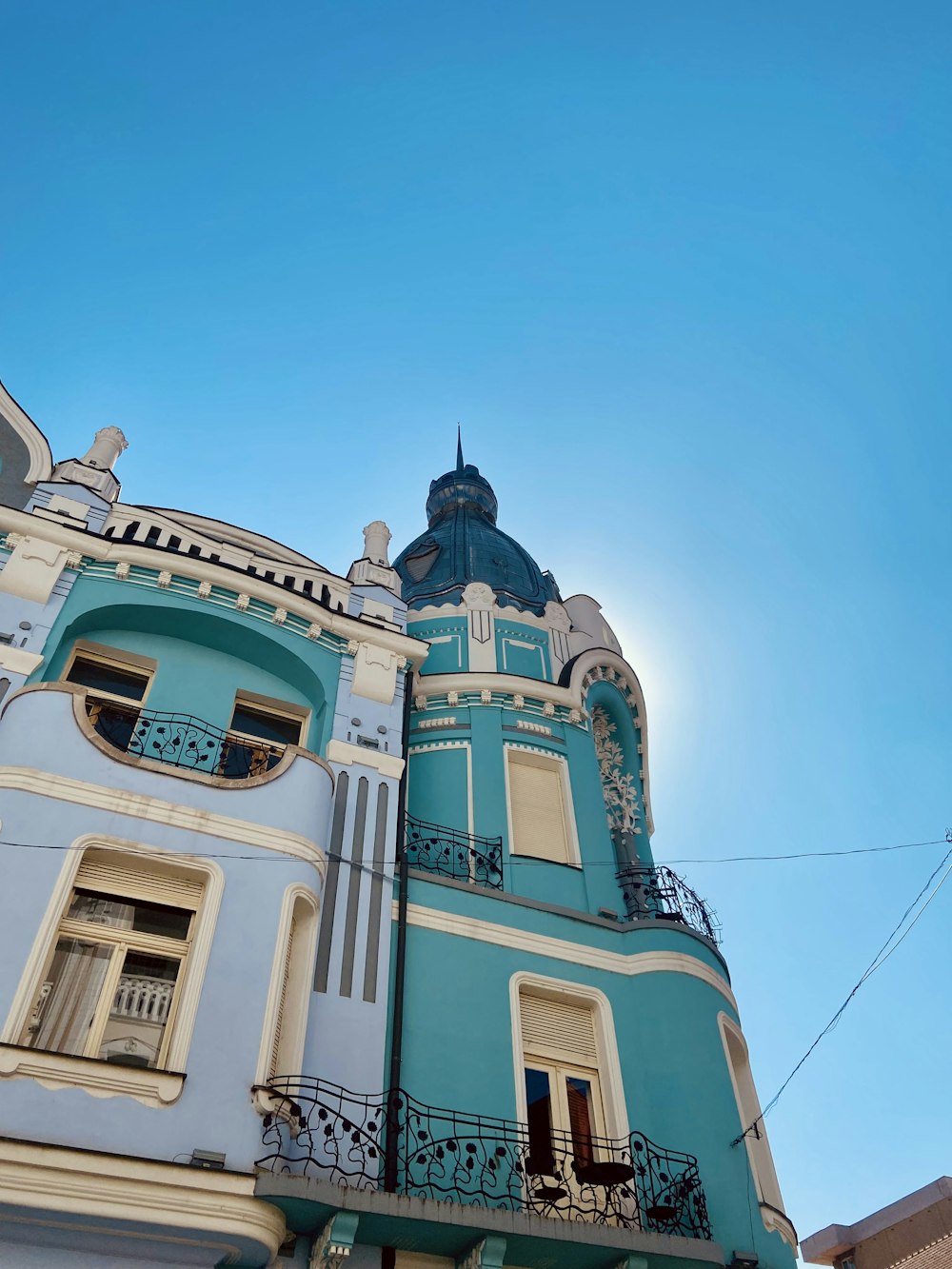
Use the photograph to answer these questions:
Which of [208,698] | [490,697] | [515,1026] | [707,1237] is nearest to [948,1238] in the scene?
[707,1237]

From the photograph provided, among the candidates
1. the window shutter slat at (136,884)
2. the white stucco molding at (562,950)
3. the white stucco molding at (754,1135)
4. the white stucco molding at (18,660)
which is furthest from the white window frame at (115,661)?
the white stucco molding at (754,1135)

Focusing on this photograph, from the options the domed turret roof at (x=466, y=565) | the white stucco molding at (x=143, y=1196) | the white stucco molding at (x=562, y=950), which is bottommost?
the white stucco molding at (x=143, y=1196)

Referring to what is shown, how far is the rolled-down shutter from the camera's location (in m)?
16.7

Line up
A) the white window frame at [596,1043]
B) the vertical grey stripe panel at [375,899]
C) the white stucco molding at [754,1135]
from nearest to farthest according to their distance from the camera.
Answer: the vertical grey stripe panel at [375,899], the white window frame at [596,1043], the white stucco molding at [754,1135]

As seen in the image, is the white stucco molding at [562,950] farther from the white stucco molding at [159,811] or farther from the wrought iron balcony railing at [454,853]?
the white stucco molding at [159,811]

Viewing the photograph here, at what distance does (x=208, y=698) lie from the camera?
592 inches

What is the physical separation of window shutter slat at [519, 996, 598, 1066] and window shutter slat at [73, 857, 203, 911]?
193 inches

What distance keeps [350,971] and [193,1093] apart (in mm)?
2926

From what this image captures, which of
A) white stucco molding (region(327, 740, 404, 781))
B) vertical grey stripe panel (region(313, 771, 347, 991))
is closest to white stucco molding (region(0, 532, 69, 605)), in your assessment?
white stucco molding (region(327, 740, 404, 781))

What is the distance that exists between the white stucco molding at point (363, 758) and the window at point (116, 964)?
11.1ft

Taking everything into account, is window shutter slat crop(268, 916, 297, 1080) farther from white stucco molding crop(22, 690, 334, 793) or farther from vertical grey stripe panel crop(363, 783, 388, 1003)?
white stucco molding crop(22, 690, 334, 793)

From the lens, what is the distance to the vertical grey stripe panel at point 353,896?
1247cm

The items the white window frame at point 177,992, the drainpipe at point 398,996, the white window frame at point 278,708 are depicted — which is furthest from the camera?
the white window frame at point 278,708

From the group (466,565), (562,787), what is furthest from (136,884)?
(466,565)
